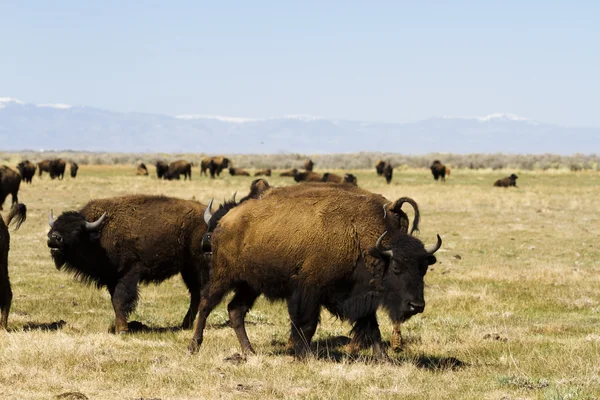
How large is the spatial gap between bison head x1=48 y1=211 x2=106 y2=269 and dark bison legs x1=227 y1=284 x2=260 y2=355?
2.81 meters

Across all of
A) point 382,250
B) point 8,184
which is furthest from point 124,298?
point 8,184

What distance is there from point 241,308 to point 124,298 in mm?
2399

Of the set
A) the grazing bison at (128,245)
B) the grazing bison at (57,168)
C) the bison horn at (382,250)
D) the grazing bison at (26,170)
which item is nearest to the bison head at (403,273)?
the bison horn at (382,250)

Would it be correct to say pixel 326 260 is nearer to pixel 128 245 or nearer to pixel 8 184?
pixel 128 245

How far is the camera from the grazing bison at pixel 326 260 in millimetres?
8477

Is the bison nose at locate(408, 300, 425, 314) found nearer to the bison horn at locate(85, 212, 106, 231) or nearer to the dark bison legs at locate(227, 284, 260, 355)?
the dark bison legs at locate(227, 284, 260, 355)

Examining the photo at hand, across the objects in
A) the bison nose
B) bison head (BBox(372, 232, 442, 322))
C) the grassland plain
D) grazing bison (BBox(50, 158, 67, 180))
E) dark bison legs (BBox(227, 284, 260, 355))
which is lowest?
grazing bison (BBox(50, 158, 67, 180))

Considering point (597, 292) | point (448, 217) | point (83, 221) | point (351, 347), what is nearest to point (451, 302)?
point (597, 292)

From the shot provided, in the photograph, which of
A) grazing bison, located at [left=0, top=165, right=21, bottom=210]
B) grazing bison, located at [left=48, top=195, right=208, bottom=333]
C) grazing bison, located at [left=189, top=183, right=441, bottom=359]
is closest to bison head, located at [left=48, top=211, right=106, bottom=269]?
grazing bison, located at [left=48, top=195, right=208, bottom=333]

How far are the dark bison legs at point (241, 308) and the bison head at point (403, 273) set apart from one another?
1.74 metres

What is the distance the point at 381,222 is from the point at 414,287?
0.91m

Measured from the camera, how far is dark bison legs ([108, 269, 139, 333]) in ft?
35.9

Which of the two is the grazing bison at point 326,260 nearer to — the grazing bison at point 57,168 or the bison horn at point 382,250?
the bison horn at point 382,250

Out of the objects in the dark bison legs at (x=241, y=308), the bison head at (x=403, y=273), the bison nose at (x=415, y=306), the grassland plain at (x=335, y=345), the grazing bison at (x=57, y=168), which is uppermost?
the bison head at (x=403, y=273)
